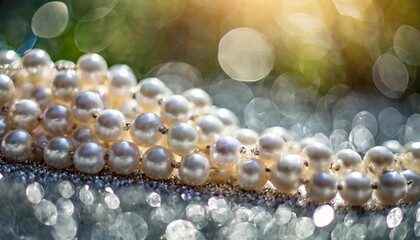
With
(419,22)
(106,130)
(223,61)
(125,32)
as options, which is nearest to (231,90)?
(223,61)

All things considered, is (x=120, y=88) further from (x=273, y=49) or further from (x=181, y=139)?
(x=273, y=49)

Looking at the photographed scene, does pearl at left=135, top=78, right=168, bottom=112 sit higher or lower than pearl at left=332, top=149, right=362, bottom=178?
lower

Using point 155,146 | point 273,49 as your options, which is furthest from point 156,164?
point 273,49

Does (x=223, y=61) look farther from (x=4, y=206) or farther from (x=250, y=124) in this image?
(x=4, y=206)

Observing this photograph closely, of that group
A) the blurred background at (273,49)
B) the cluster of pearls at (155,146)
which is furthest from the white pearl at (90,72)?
the blurred background at (273,49)

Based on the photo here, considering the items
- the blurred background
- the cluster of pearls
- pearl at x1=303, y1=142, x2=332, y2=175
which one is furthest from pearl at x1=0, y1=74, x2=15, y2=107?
the blurred background

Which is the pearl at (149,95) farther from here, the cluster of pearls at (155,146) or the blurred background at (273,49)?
the blurred background at (273,49)

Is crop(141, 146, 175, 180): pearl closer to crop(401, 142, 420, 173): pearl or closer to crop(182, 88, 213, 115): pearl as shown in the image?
crop(182, 88, 213, 115): pearl
